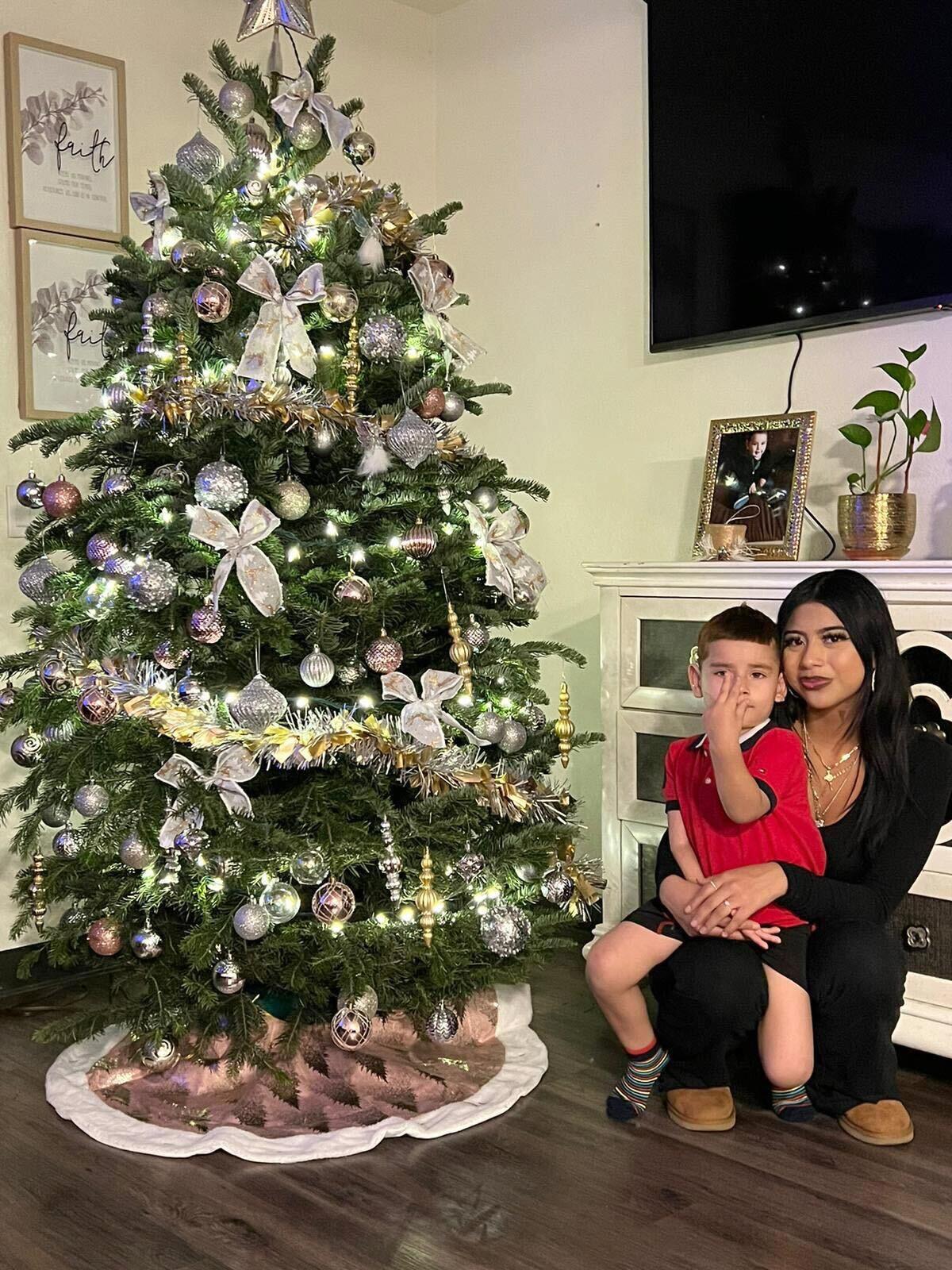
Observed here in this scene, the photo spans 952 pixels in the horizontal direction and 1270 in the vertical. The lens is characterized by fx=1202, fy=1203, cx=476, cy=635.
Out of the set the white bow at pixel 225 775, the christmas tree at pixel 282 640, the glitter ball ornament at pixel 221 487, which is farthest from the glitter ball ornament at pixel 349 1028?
the glitter ball ornament at pixel 221 487

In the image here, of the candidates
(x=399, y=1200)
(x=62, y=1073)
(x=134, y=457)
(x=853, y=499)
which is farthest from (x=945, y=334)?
(x=62, y=1073)

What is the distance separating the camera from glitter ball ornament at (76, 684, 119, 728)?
1.96 metres

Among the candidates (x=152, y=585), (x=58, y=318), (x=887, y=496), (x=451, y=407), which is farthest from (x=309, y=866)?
(x=58, y=318)

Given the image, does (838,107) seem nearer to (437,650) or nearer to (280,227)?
(280,227)

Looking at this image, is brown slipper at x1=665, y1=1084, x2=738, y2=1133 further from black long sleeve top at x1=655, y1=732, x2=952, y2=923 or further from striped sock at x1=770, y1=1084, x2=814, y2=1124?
black long sleeve top at x1=655, y1=732, x2=952, y2=923

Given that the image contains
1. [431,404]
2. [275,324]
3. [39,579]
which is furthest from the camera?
[39,579]

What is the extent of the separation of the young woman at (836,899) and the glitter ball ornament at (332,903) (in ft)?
1.45

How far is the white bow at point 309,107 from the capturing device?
213 centimetres

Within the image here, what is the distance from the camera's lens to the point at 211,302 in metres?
1.97

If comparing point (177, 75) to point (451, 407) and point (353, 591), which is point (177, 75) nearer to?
point (451, 407)

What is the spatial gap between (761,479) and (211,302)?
125cm

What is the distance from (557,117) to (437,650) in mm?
1786

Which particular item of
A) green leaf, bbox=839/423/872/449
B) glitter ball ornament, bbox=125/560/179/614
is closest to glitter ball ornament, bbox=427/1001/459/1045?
glitter ball ornament, bbox=125/560/179/614

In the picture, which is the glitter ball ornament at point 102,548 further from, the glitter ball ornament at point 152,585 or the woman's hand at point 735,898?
the woman's hand at point 735,898
